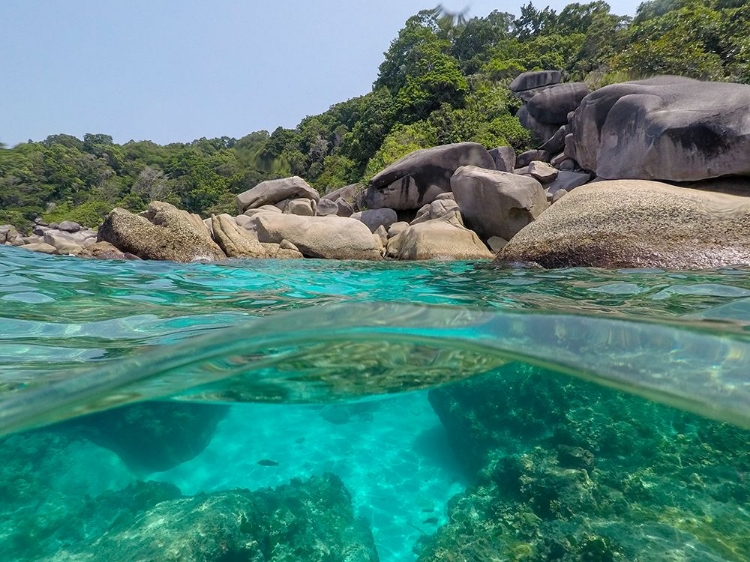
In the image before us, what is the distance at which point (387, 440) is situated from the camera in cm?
224

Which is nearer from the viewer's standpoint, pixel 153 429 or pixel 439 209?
A: pixel 153 429

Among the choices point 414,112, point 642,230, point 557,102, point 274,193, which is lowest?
point 642,230

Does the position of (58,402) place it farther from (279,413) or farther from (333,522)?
(333,522)

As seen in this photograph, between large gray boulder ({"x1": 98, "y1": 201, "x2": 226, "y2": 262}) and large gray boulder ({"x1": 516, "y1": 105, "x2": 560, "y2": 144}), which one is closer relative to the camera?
large gray boulder ({"x1": 98, "y1": 201, "x2": 226, "y2": 262})

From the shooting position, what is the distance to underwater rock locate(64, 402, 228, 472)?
2164 mm

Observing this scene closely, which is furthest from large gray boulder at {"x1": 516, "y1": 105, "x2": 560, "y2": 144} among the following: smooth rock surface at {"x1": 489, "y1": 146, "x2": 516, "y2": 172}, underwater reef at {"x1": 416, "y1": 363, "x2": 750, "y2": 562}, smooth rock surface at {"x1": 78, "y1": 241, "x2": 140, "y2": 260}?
underwater reef at {"x1": 416, "y1": 363, "x2": 750, "y2": 562}

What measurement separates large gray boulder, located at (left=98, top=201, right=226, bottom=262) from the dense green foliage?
1011 cm

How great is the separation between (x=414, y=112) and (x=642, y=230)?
82.9 feet

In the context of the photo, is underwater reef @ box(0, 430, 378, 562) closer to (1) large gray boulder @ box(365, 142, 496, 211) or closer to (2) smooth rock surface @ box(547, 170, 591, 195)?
(1) large gray boulder @ box(365, 142, 496, 211)

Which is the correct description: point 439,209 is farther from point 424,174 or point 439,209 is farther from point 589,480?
point 589,480

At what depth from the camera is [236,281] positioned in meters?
6.71

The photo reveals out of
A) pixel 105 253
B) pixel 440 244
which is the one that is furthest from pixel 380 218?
pixel 105 253

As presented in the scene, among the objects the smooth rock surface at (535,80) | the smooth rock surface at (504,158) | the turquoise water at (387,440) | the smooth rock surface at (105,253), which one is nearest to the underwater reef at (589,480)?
the turquoise water at (387,440)

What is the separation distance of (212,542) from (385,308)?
1.23m
